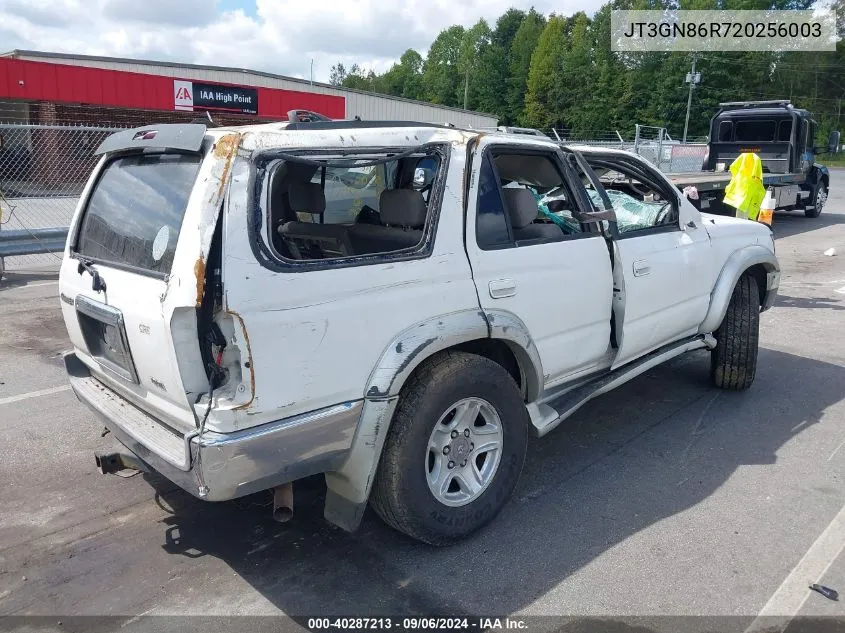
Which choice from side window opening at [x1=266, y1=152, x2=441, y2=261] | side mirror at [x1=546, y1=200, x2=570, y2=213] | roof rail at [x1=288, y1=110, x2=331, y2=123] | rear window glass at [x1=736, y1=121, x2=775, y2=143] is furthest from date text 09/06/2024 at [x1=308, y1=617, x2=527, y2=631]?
rear window glass at [x1=736, y1=121, x2=775, y2=143]

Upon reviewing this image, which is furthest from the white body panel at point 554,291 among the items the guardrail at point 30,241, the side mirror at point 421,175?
the guardrail at point 30,241

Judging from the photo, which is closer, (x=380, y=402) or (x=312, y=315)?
(x=312, y=315)

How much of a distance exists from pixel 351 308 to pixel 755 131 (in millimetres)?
17255

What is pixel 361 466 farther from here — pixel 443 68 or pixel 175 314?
pixel 443 68

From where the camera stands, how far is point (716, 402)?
516 cm

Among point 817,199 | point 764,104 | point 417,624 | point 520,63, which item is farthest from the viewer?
point 520,63

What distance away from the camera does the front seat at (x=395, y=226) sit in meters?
3.38

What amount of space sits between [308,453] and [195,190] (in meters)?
1.10

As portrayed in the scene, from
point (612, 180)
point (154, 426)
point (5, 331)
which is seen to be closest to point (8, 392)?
point (5, 331)

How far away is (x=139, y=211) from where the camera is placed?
310 centimetres

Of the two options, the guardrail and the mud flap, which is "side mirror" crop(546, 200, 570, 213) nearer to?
the mud flap

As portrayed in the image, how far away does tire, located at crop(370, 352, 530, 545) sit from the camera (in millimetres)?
3004

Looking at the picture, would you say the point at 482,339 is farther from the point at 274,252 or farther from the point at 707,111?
the point at 707,111

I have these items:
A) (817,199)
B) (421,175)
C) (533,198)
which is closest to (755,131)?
(817,199)
